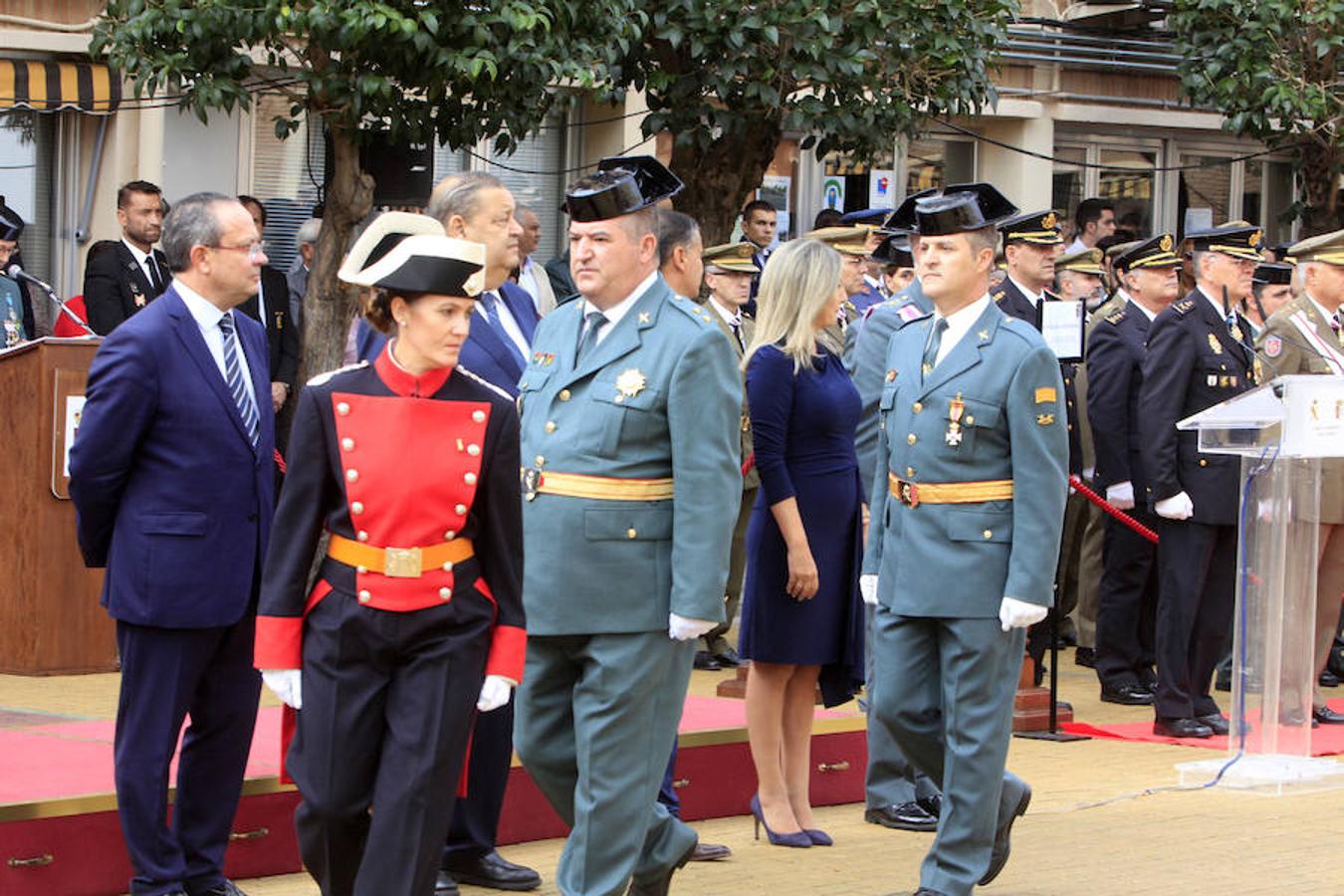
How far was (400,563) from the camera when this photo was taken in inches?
192

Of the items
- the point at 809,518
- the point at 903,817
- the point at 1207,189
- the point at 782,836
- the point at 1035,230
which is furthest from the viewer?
the point at 1207,189

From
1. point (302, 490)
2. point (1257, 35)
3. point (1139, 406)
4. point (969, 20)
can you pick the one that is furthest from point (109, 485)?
point (1257, 35)

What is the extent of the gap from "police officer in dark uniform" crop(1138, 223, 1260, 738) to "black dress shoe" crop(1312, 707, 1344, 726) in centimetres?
60

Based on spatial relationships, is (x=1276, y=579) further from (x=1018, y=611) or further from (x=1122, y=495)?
(x=1018, y=611)

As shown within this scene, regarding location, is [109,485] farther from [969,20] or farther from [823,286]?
[969,20]

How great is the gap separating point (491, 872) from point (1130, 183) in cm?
1444

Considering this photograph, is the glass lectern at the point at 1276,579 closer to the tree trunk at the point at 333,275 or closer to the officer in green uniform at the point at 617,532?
the officer in green uniform at the point at 617,532

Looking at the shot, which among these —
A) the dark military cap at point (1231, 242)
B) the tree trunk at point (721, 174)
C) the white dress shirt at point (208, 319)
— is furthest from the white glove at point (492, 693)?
the tree trunk at point (721, 174)

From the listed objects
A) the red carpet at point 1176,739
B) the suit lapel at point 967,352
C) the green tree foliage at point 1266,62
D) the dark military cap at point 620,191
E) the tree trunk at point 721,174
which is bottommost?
the red carpet at point 1176,739

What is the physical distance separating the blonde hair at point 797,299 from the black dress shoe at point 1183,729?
3.11 metres

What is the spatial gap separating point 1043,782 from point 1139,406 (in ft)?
6.72

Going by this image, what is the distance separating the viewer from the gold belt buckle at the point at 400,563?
4.87 metres

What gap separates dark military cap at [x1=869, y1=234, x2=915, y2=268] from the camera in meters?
10.0

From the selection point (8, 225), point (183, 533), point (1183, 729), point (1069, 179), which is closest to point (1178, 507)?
point (1183, 729)
